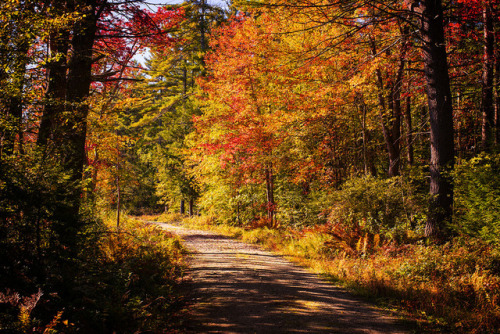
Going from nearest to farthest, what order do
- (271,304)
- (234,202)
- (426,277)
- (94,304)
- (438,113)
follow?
(94,304), (271,304), (426,277), (438,113), (234,202)

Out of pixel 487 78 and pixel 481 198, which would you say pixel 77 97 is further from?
pixel 487 78

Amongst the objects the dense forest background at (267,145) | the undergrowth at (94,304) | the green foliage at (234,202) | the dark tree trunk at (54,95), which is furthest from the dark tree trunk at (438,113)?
the green foliage at (234,202)

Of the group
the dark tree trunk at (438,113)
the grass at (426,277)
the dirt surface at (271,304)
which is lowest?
the dirt surface at (271,304)

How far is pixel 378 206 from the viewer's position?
30.9 ft

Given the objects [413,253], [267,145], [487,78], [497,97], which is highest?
[487,78]

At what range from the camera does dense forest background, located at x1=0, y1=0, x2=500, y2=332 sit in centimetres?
427

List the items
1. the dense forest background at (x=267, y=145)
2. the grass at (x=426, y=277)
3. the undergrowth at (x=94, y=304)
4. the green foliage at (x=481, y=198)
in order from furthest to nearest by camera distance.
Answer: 1. the green foliage at (x=481, y=198)
2. the grass at (x=426, y=277)
3. the dense forest background at (x=267, y=145)
4. the undergrowth at (x=94, y=304)

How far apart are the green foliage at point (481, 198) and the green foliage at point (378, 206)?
1473 mm

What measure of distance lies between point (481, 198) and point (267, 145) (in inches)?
331

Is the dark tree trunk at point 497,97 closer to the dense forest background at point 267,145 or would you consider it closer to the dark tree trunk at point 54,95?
the dense forest background at point 267,145

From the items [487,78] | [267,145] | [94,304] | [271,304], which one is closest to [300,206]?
[267,145]

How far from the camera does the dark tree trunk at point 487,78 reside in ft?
29.1

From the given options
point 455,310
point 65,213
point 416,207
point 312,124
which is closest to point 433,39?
point 416,207

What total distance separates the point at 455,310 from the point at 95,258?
6128 mm
